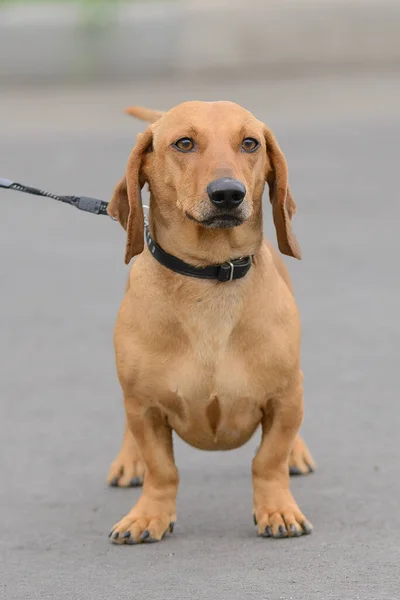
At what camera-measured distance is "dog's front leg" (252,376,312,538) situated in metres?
5.45

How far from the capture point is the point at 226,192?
16.3 feet

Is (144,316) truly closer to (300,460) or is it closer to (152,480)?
(152,480)

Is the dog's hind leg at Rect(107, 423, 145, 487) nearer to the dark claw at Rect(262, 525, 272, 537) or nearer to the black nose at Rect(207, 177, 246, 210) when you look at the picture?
the dark claw at Rect(262, 525, 272, 537)

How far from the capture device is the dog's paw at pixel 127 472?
636 cm

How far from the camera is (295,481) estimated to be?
6.31m

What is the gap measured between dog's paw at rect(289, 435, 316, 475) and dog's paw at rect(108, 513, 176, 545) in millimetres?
967

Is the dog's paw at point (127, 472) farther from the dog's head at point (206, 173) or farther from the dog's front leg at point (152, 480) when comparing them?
the dog's head at point (206, 173)

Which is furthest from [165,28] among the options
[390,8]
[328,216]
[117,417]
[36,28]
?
[117,417]

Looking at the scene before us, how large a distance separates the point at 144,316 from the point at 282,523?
0.88 metres

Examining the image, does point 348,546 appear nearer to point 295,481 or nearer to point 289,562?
point 289,562

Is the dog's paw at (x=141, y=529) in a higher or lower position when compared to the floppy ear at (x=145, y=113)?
lower

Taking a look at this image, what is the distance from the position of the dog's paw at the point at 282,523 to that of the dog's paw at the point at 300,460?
2.86 ft

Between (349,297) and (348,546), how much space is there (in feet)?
15.0

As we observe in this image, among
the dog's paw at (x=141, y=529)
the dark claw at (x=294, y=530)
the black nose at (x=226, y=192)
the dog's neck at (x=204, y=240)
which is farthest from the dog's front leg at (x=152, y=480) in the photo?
the black nose at (x=226, y=192)
